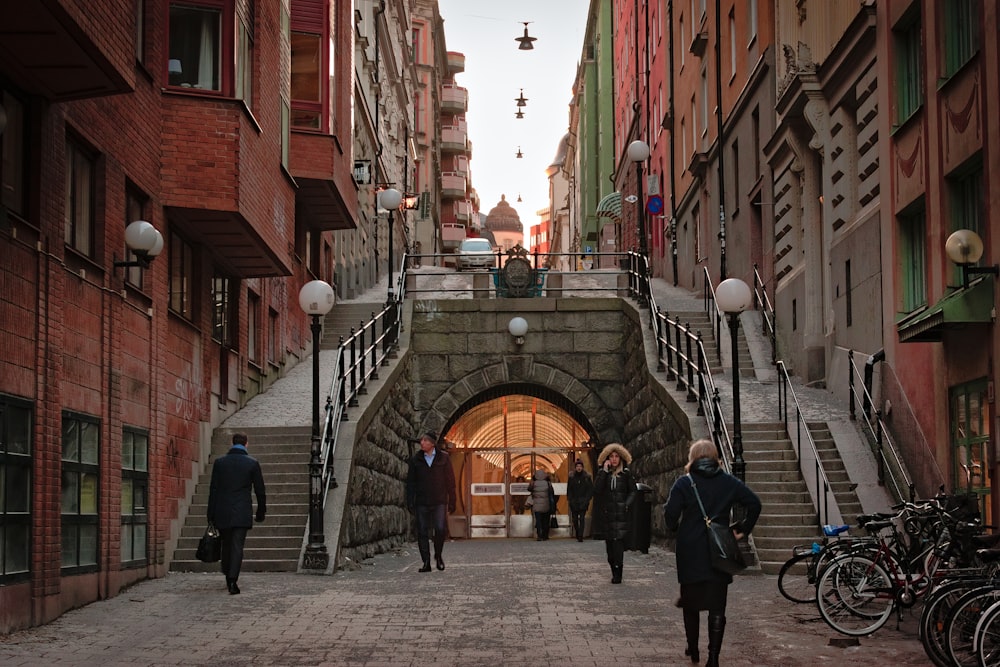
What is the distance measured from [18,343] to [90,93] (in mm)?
2470

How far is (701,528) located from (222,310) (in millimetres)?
13464

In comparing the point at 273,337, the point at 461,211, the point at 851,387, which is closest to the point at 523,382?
the point at 273,337

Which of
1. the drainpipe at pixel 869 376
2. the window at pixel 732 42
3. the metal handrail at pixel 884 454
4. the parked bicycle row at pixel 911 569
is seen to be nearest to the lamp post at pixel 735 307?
the metal handrail at pixel 884 454

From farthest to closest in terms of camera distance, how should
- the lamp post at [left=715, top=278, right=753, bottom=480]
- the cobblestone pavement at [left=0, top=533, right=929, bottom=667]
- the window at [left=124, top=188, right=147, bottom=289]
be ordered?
the lamp post at [left=715, top=278, right=753, bottom=480]
the window at [left=124, top=188, right=147, bottom=289]
the cobblestone pavement at [left=0, top=533, right=929, bottom=667]

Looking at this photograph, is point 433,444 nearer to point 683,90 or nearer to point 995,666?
point 995,666

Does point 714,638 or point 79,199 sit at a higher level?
point 79,199

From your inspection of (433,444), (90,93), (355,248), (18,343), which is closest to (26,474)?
(18,343)

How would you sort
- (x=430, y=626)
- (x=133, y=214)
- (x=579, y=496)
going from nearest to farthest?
1. (x=430, y=626)
2. (x=133, y=214)
3. (x=579, y=496)

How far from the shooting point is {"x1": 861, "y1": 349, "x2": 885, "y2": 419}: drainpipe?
1880cm

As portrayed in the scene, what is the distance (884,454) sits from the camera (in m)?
18.0

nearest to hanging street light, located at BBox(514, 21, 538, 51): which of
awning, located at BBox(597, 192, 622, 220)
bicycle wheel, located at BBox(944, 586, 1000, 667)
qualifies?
awning, located at BBox(597, 192, 622, 220)

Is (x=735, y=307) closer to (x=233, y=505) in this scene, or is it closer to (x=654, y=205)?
(x=233, y=505)

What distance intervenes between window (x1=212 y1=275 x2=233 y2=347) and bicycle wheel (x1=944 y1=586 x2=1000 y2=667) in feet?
45.7

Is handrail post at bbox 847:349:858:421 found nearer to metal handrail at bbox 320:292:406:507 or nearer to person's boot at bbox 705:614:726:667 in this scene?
metal handrail at bbox 320:292:406:507
